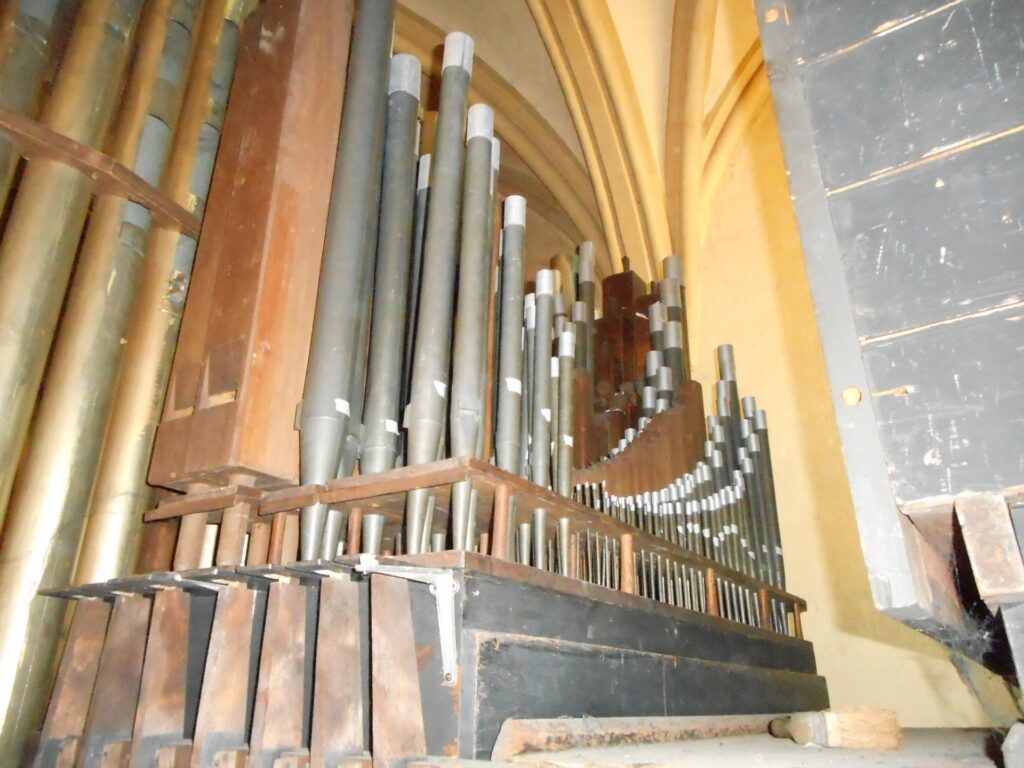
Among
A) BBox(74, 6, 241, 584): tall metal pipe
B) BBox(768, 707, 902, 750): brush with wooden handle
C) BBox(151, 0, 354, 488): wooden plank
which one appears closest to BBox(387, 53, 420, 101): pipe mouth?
BBox(151, 0, 354, 488): wooden plank

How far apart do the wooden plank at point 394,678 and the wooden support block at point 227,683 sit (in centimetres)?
44

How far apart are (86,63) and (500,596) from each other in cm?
289

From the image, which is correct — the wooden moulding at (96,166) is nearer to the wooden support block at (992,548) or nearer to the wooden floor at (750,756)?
the wooden floor at (750,756)

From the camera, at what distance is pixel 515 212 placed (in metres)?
3.47

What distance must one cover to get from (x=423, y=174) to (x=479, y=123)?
1.27ft

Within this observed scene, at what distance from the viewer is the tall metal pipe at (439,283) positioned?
2.40 meters

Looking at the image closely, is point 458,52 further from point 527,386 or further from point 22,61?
point 22,61

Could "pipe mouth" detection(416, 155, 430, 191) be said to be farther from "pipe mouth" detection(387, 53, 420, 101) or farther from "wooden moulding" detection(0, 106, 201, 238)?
"wooden moulding" detection(0, 106, 201, 238)

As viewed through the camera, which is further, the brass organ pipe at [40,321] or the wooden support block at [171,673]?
the brass organ pipe at [40,321]

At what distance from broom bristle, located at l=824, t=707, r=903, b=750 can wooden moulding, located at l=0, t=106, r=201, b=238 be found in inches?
123

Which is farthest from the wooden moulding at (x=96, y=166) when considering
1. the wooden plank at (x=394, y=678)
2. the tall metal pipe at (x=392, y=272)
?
the wooden plank at (x=394, y=678)

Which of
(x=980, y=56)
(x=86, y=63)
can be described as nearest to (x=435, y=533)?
(x=980, y=56)

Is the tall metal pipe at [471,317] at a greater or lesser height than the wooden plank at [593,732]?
greater

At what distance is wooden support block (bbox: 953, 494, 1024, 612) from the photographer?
4.14 ft
